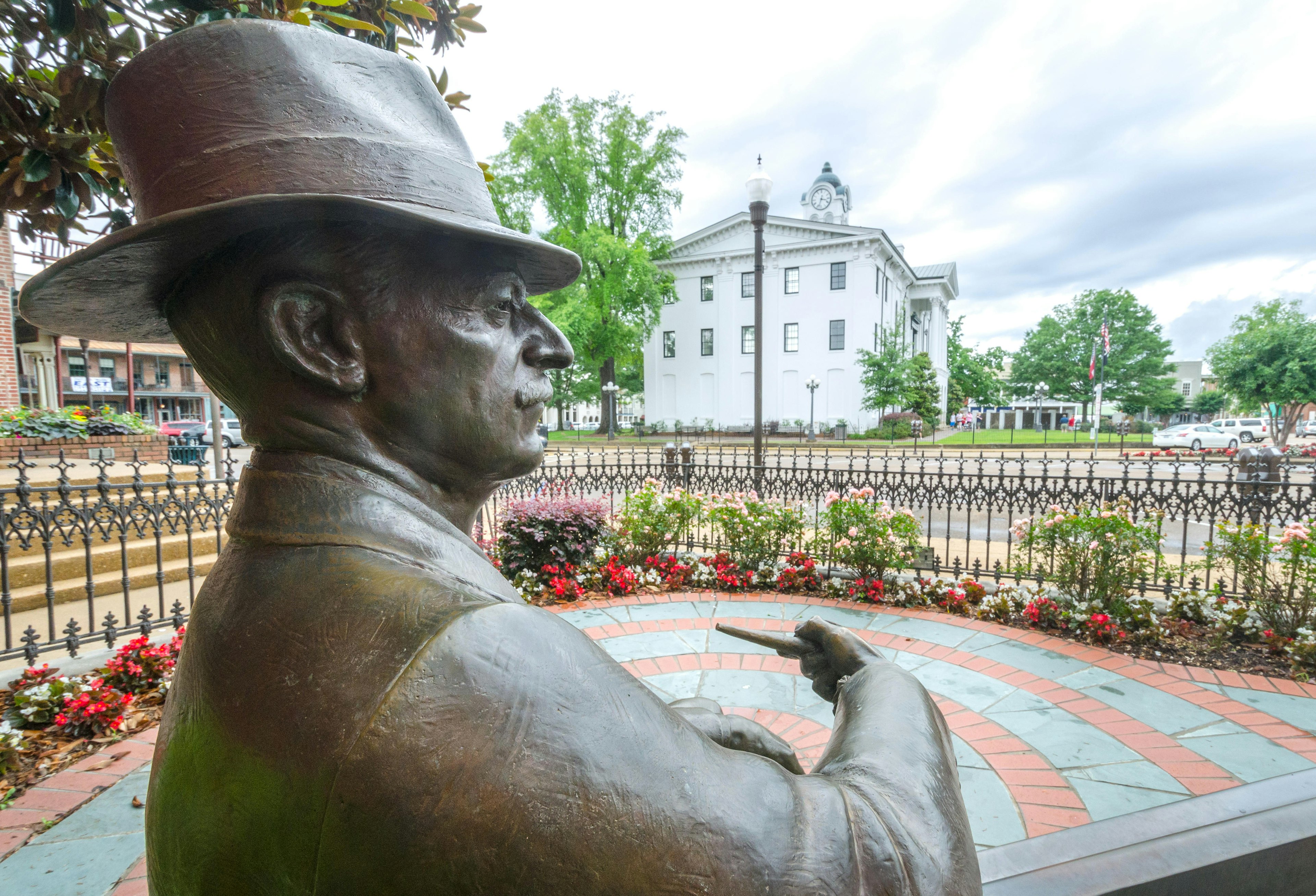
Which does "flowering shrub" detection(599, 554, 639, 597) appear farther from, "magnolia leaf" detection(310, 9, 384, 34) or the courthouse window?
the courthouse window

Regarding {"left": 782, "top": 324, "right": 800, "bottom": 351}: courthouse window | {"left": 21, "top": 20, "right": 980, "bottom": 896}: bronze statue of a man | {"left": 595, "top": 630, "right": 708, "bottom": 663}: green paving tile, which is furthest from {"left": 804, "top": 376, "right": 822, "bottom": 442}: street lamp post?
{"left": 21, "top": 20, "right": 980, "bottom": 896}: bronze statue of a man

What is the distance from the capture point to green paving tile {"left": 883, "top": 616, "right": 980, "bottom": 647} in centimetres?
493

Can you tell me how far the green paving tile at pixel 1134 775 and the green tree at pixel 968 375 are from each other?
55530 millimetres

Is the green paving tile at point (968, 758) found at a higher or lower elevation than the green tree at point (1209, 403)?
lower

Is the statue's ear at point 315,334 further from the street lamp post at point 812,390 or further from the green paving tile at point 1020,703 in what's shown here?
the street lamp post at point 812,390

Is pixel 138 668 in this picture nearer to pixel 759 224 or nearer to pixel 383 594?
pixel 383 594

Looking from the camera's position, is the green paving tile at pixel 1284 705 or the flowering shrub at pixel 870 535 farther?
the flowering shrub at pixel 870 535

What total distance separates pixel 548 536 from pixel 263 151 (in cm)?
603

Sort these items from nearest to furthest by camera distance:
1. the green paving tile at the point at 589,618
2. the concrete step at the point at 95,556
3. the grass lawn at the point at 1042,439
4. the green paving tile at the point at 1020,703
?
the green paving tile at the point at 1020,703 < the green paving tile at the point at 589,618 < the concrete step at the point at 95,556 < the grass lawn at the point at 1042,439

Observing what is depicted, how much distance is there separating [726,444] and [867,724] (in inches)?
1318

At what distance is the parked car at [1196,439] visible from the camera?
30922mm

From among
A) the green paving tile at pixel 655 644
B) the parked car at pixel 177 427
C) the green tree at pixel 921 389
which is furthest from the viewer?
the green tree at pixel 921 389

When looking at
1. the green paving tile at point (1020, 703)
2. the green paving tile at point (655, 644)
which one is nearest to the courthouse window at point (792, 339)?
the green paving tile at point (655, 644)

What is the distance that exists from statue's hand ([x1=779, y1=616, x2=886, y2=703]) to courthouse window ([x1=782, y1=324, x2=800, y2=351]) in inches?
1584
